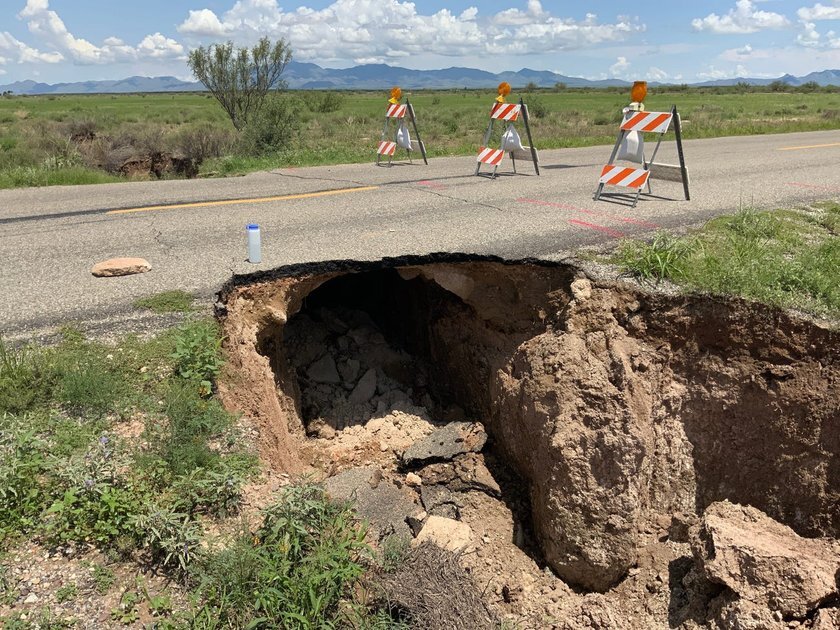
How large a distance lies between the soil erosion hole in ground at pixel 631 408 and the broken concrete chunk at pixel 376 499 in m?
0.42

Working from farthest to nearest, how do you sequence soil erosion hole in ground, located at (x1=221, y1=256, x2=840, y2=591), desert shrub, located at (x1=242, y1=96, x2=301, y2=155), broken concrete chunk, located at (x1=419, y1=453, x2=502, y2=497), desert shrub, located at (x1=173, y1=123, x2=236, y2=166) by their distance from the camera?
desert shrub, located at (x1=242, y1=96, x2=301, y2=155) → desert shrub, located at (x1=173, y1=123, x2=236, y2=166) → broken concrete chunk, located at (x1=419, y1=453, x2=502, y2=497) → soil erosion hole in ground, located at (x1=221, y1=256, x2=840, y2=591)

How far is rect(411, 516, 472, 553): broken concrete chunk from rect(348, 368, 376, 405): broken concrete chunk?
256cm

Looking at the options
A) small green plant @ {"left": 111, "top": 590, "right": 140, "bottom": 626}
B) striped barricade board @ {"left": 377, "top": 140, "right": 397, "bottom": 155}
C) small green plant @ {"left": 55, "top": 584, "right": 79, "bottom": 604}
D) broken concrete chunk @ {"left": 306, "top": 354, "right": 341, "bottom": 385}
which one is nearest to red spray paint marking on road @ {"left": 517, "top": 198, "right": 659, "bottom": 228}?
broken concrete chunk @ {"left": 306, "top": 354, "right": 341, "bottom": 385}

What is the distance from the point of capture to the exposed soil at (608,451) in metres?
4.45

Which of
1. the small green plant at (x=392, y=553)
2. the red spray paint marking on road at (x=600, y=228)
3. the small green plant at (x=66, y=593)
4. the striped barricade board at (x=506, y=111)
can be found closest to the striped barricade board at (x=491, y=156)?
the striped barricade board at (x=506, y=111)

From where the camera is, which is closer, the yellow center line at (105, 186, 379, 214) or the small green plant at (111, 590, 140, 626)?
the small green plant at (111, 590, 140, 626)

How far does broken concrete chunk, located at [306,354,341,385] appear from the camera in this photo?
7219mm

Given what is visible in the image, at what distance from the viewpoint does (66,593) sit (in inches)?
118

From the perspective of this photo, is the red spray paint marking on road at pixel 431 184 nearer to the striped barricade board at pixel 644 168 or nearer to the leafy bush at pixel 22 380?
the striped barricade board at pixel 644 168

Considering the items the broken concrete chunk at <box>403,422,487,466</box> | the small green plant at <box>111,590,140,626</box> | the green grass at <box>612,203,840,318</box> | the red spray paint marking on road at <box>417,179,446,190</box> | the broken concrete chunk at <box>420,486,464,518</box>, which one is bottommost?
the broken concrete chunk at <box>420,486,464,518</box>

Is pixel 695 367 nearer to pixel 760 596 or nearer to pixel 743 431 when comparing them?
pixel 743 431

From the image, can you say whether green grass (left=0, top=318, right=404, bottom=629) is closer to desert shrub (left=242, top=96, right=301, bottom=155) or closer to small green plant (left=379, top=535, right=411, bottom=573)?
small green plant (left=379, top=535, right=411, bottom=573)

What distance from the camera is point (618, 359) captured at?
4.81 meters

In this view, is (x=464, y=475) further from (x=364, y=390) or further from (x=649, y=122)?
(x=649, y=122)
